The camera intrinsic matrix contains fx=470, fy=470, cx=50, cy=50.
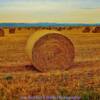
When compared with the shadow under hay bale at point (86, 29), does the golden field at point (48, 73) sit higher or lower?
lower

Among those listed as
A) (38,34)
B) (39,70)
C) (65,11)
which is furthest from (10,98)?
(65,11)

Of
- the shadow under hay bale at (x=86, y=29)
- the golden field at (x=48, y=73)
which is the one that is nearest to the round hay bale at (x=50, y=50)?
the golden field at (x=48, y=73)

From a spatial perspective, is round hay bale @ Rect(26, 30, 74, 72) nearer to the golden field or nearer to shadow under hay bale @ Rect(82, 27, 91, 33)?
the golden field

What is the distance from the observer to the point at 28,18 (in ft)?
17.8

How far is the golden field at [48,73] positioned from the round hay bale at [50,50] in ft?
0.20

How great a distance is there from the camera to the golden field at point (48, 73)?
540 centimetres

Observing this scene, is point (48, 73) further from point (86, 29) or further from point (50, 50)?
point (86, 29)

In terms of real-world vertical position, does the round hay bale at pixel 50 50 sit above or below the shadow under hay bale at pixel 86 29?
below

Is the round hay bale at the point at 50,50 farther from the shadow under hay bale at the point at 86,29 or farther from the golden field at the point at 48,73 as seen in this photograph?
the shadow under hay bale at the point at 86,29

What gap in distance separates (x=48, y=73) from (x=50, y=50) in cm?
27

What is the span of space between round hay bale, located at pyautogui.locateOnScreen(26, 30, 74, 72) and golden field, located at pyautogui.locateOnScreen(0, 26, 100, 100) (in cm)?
6

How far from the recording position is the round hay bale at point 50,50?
17.7ft

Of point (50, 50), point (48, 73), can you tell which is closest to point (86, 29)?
point (50, 50)

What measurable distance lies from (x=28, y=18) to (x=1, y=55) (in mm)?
528
